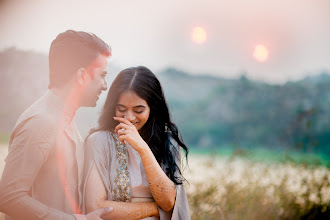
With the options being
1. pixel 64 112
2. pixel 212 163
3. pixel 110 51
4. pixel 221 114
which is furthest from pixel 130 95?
pixel 221 114

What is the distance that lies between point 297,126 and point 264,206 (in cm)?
138

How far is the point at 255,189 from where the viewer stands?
449 centimetres

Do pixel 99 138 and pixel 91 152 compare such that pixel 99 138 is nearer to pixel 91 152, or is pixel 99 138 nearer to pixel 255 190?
pixel 91 152

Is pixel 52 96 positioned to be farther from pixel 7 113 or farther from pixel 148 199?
pixel 7 113

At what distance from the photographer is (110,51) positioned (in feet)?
8.38

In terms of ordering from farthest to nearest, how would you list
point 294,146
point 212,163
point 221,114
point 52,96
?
1. point 221,114
2. point 294,146
3. point 212,163
4. point 52,96

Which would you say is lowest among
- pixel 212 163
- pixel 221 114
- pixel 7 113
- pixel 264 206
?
pixel 221 114

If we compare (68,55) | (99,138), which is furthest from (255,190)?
(68,55)

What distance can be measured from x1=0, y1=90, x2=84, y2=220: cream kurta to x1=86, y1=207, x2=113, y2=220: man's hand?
4.0 inches

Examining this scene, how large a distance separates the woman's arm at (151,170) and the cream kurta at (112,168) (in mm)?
121

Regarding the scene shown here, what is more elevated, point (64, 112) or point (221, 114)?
point (64, 112)

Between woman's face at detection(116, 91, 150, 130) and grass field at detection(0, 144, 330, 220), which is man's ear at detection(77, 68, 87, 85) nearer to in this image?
woman's face at detection(116, 91, 150, 130)

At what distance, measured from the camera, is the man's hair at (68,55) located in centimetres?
229

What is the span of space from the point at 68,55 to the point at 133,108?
1.82 feet
